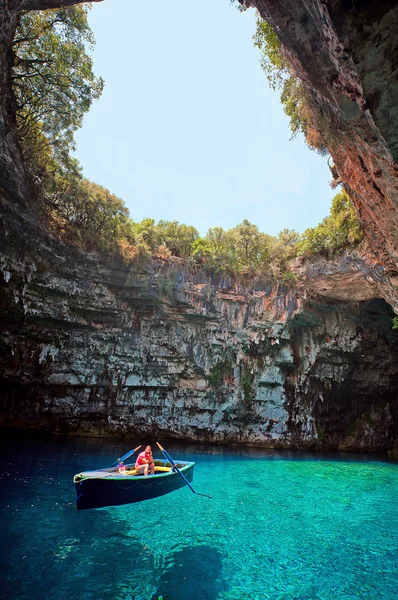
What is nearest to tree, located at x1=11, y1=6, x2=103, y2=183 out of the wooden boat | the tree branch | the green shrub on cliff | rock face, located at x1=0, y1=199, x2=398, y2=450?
the tree branch

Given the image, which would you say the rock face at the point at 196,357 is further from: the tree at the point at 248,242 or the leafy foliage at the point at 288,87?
the leafy foliage at the point at 288,87

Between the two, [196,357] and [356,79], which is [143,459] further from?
[196,357]

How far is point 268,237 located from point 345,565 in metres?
19.1

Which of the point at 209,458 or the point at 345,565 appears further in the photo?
the point at 209,458

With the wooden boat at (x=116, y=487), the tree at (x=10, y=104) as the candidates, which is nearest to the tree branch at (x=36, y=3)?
the tree at (x=10, y=104)

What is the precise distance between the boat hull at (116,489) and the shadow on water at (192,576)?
1.59 meters

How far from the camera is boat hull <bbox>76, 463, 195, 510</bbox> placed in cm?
702

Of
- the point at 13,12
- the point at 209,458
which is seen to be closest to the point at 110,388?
the point at 209,458

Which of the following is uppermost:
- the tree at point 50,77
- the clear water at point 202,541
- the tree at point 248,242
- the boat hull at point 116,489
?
the tree at point 50,77

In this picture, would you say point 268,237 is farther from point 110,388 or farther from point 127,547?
point 127,547

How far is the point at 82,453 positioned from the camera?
15.7m

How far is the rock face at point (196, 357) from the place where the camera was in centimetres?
1883

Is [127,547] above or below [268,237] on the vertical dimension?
below

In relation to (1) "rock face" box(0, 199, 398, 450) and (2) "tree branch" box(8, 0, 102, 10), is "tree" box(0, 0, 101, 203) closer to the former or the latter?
(2) "tree branch" box(8, 0, 102, 10)
